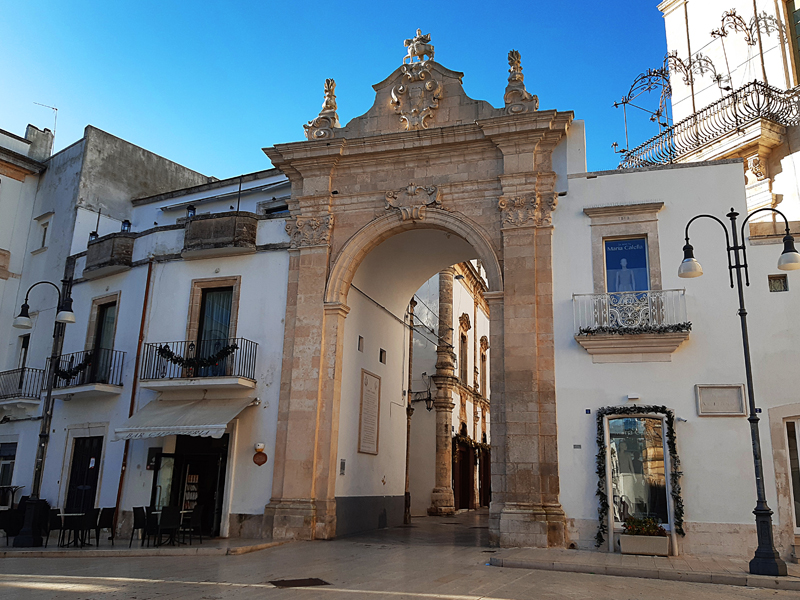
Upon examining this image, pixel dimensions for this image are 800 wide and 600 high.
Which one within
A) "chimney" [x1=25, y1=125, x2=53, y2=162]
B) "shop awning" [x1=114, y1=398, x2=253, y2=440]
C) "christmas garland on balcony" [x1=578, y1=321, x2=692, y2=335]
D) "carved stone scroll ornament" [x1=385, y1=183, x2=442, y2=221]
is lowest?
"shop awning" [x1=114, y1=398, x2=253, y2=440]

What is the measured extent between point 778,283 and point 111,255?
15.9 metres

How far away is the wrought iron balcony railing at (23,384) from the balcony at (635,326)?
14.8m

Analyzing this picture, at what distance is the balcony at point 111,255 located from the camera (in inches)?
734

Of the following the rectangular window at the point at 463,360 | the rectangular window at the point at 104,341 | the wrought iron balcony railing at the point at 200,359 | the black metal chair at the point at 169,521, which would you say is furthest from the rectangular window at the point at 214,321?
the rectangular window at the point at 463,360

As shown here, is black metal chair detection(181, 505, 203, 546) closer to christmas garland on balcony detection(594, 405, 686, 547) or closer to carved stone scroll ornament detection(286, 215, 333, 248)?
carved stone scroll ornament detection(286, 215, 333, 248)

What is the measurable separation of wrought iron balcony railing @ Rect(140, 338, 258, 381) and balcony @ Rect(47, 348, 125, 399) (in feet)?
3.08

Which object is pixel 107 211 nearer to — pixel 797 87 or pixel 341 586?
pixel 341 586

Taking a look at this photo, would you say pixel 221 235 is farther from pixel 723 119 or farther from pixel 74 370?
pixel 723 119

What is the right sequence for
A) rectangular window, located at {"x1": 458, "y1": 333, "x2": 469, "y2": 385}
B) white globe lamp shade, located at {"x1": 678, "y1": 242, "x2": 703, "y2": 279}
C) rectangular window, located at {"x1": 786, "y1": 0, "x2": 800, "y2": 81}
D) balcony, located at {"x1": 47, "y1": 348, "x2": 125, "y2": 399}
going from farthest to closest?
rectangular window, located at {"x1": 458, "y1": 333, "x2": 469, "y2": 385} → rectangular window, located at {"x1": 786, "y1": 0, "x2": 800, "y2": 81} → balcony, located at {"x1": 47, "y1": 348, "x2": 125, "y2": 399} → white globe lamp shade, located at {"x1": 678, "y1": 242, "x2": 703, "y2": 279}

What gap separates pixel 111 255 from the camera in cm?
1867

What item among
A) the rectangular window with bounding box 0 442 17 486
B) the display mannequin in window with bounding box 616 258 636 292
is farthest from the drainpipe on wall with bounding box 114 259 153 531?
the display mannequin in window with bounding box 616 258 636 292

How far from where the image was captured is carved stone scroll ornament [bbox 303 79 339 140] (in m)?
17.1

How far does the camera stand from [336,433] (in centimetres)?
1586

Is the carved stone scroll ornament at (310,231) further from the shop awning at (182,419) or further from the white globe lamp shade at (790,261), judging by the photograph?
the white globe lamp shade at (790,261)
